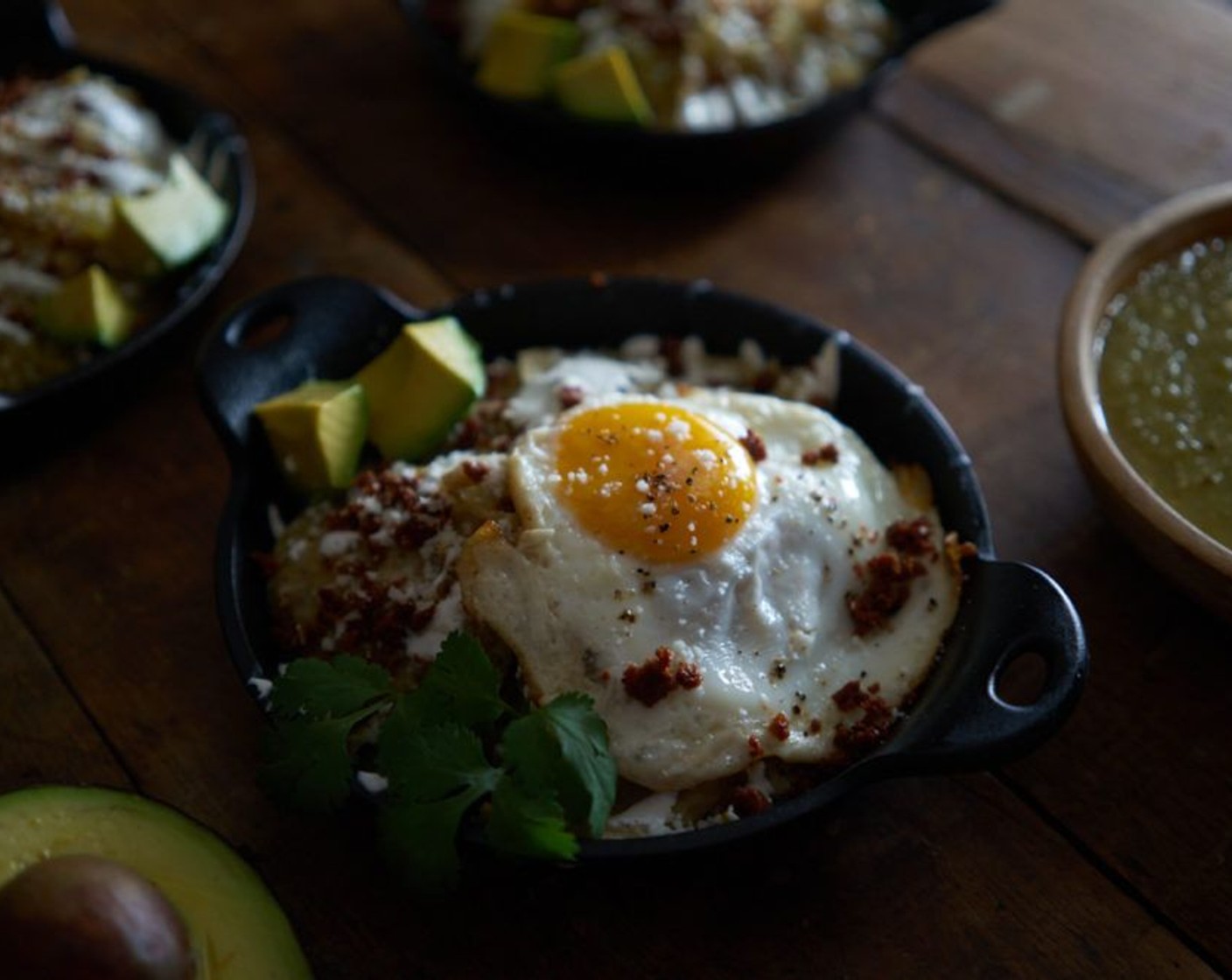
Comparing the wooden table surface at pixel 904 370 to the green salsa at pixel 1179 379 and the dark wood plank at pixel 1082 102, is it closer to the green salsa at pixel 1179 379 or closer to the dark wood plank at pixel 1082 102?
the dark wood plank at pixel 1082 102

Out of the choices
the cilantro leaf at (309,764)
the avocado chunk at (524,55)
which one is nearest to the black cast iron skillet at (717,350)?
the cilantro leaf at (309,764)

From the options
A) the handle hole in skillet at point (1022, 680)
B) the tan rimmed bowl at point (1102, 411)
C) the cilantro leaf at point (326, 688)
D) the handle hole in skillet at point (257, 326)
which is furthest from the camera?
the handle hole in skillet at point (257, 326)

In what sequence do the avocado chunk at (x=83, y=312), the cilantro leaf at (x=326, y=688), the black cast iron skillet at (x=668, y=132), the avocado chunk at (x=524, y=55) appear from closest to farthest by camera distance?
the cilantro leaf at (x=326, y=688) → the avocado chunk at (x=83, y=312) → the black cast iron skillet at (x=668, y=132) → the avocado chunk at (x=524, y=55)

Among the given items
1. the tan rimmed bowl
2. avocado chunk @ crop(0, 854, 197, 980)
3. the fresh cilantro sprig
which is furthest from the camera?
the tan rimmed bowl

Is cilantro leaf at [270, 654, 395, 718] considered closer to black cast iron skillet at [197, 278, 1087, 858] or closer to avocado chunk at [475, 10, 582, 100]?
black cast iron skillet at [197, 278, 1087, 858]

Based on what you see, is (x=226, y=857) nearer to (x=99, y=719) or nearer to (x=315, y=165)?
(x=99, y=719)

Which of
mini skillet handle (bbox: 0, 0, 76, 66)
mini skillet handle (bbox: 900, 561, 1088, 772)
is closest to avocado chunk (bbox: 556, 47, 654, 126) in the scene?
mini skillet handle (bbox: 0, 0, 76, 66)

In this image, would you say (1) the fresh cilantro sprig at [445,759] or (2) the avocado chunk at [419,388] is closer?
(1) the fresh cilantro sprig at [445,759]

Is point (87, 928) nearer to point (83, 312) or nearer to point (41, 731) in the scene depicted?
point (41, 731)
